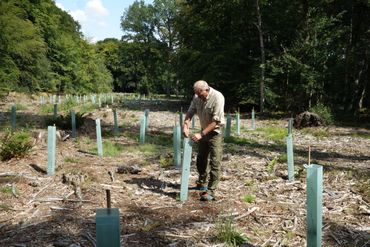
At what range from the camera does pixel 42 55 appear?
44562 millimetres

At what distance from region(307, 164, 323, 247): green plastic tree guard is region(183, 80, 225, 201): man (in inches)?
116

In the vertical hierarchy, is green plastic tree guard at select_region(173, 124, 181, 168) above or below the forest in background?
below

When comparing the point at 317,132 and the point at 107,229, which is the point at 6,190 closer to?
the point at 107,229

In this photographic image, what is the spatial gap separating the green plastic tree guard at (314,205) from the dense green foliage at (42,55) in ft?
62.9

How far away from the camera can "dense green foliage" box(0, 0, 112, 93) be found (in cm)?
2094

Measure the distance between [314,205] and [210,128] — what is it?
3.02 meters

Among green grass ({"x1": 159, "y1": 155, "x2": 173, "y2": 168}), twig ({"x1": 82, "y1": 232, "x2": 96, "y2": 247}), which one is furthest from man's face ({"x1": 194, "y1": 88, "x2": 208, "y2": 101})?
green grass ({"x1": 159, "y1": 155, "x2": 173, "y2": 168})

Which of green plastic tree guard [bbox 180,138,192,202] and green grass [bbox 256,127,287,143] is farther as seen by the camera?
green grass [bbox 256,127,287,143]

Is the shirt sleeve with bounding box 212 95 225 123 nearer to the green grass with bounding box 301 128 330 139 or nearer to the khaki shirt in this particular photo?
the khaki shirt

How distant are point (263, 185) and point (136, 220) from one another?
3040 mm

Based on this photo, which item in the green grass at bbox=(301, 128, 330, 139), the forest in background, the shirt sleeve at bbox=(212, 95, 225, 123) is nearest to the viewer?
the shirt sleeve at bbox=(212, 95, 225, 123)

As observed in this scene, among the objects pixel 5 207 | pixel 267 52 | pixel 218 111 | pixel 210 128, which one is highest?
pixel 267 52

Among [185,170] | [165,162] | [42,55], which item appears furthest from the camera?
[42,55]

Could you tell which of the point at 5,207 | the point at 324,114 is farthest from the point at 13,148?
the point at 324,114
